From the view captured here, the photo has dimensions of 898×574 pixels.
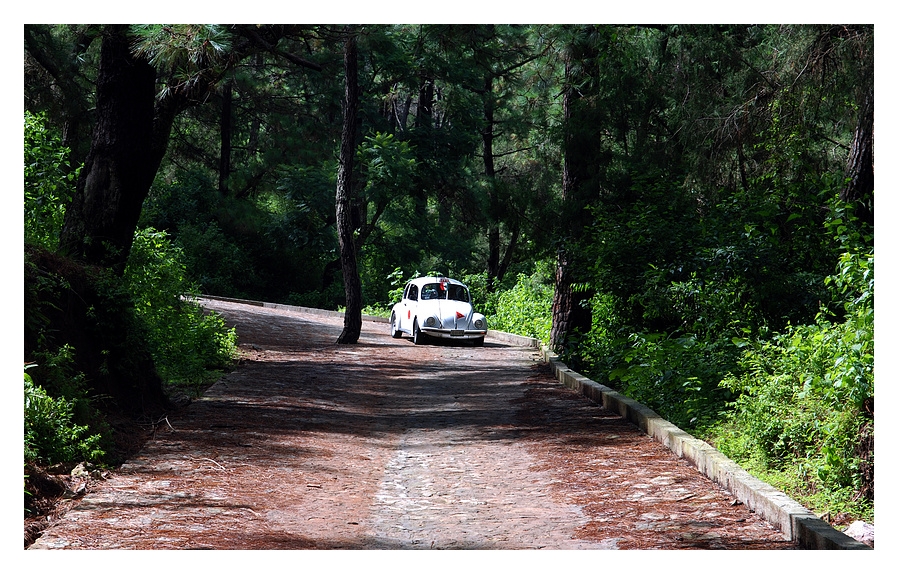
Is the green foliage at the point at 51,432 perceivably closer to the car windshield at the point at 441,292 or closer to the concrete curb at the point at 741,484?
the concrete curb at the point at 741,484

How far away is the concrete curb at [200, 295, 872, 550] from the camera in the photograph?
Answer: 4863 mm

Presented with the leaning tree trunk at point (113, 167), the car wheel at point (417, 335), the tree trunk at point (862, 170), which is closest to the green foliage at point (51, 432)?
the leaning tree trunk at point (113, 167)

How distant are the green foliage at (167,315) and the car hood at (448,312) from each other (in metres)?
6.95

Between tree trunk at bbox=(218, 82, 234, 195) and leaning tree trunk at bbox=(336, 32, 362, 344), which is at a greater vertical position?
tree trunk at bbox=(218, 82, 234, 195)

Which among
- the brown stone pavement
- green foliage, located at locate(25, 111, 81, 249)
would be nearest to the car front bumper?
the brown stone pavement

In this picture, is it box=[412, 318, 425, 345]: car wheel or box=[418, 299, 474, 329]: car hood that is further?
box=[412, 318, 425, 345]: car wheel

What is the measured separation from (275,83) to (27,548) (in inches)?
1106

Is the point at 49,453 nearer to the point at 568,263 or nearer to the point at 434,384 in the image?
the point at 434,384

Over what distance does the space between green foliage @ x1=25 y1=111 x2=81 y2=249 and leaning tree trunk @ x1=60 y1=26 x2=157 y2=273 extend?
0.91 m

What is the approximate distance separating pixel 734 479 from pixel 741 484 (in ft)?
0.45

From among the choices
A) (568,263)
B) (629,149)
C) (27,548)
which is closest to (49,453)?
(27,548)

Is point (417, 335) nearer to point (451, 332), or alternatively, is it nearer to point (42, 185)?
point (451, 332)

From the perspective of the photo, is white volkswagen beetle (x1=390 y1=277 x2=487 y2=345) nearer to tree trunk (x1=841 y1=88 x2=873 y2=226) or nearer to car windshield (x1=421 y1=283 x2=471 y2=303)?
car windshield (x1=421 y1=283 x2=471 y2=303)

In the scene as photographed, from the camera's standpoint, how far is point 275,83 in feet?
103
